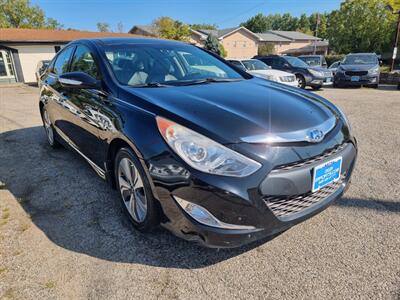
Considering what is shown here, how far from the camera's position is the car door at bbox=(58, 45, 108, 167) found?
269cm

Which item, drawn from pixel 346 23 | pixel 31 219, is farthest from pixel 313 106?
pixel 346 23

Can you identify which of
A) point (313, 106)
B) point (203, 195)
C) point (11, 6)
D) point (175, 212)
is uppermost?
point (11, 6)

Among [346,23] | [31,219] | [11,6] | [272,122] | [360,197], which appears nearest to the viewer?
[272,122]

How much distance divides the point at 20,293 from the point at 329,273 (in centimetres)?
198

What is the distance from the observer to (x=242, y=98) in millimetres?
2461

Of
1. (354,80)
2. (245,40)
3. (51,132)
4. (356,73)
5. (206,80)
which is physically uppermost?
(245,40)

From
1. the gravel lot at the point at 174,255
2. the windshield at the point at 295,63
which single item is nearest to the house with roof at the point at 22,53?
the windshield at the point at 295,63

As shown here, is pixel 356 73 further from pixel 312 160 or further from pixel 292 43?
pixel 292 43

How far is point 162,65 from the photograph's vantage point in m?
3.04

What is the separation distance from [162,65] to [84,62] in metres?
0.88

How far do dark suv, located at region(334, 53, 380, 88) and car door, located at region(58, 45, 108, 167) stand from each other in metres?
11.9

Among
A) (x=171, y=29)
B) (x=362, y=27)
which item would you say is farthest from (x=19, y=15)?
(x=362, y=27)

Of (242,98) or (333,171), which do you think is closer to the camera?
→ (333,171)

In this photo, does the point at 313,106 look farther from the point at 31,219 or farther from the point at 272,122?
the point at 31,219
